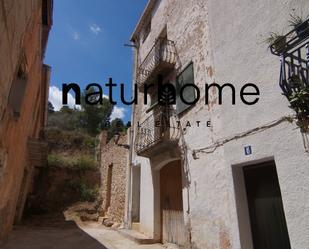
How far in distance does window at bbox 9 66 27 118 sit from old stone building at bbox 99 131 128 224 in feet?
20.7

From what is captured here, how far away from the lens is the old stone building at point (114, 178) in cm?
1218

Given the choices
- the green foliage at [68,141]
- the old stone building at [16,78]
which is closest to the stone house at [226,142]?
the old stone building at [16,78]

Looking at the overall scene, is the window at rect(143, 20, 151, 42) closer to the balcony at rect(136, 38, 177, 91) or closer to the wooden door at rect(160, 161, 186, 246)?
the balcony at rect(136, 38, 177, 91)

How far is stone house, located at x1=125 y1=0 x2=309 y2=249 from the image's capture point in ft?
13.5

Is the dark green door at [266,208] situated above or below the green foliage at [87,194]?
below

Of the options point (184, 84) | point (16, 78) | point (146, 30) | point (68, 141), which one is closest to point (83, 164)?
point (68, 141)

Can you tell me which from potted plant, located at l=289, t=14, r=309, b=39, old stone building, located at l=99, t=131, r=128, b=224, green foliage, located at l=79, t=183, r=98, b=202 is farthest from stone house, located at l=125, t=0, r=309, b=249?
green foliage, located at l=79, t=183, r=98, b=202

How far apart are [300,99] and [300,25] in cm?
121

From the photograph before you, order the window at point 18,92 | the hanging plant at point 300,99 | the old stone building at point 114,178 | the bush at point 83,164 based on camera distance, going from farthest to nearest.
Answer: the bush at point 83,164 → the old stone building at point 114,178 → the window at point 18,92 → the hanging plant at point 300,99

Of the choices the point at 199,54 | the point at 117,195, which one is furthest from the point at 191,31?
the point at 117,195

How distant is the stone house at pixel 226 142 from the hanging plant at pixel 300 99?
18 cm

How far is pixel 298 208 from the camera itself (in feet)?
12.3

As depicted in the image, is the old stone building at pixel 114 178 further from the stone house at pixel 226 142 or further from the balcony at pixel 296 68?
the balcony at pixel 296 68

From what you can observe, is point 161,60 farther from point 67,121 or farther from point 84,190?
point 67,121
